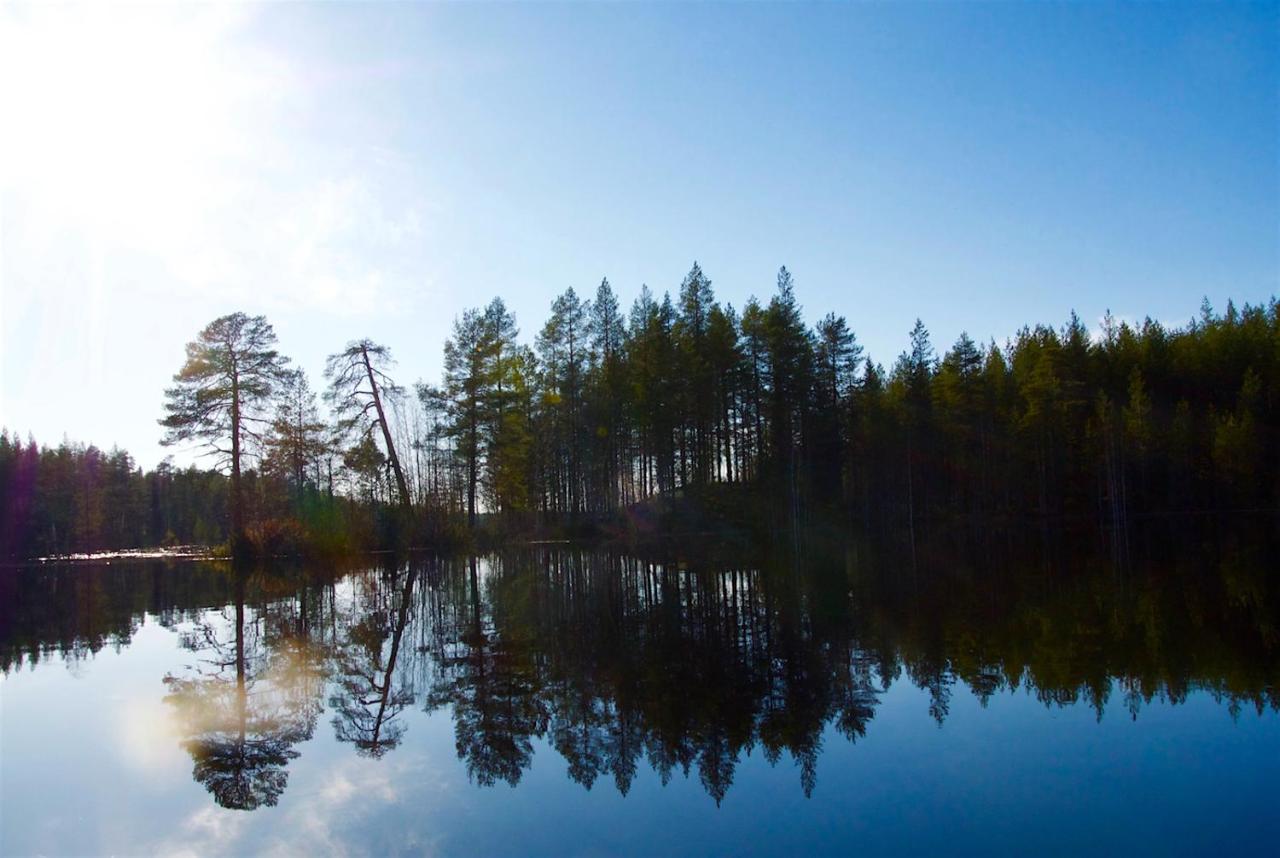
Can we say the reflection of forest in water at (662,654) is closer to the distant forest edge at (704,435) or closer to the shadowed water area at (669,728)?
the shadowed water area at (669,728)

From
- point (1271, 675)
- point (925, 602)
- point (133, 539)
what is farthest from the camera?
point (133, 539)

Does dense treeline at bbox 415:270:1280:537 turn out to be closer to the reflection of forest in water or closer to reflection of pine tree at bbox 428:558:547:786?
the reflection of forest in water

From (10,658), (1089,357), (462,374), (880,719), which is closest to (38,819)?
(880,719)

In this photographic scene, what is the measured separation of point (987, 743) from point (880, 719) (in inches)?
42.0

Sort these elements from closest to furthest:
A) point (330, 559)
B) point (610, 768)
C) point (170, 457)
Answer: point (610, 768), point (330, 559), point (170, 457)

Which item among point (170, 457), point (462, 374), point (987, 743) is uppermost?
point (462, 374)

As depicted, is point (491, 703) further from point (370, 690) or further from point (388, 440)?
point (388, 440)

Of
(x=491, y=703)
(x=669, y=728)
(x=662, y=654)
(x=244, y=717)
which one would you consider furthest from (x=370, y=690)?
(x=669, y=728)

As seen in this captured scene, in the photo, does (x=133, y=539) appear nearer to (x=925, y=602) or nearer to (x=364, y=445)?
(x=364, y=445)

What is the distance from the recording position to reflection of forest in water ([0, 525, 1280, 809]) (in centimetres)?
758

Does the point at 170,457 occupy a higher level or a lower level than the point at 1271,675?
higher

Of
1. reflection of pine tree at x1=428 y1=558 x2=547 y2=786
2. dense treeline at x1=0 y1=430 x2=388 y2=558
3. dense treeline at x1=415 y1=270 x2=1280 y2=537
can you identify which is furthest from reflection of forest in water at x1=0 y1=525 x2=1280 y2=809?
dense treeline at x1=415 y1=270 x2=1280 y2=537

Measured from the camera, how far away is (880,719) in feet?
25.7

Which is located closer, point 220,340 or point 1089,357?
point 220,340
